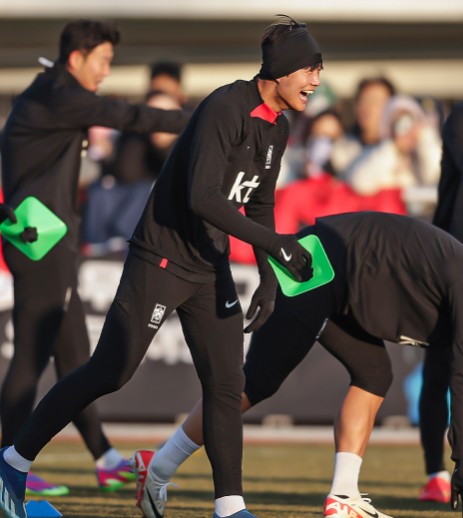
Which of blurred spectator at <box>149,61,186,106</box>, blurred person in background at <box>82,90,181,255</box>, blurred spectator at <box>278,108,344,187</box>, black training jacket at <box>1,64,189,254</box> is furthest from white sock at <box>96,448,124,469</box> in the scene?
blurred spectator at <box>149,61,186,106</box>

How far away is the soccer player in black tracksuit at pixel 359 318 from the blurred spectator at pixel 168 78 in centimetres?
581

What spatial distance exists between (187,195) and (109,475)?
2.49 metres

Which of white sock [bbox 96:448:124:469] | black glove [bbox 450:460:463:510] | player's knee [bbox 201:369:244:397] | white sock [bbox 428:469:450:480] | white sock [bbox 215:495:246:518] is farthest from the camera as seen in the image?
white sock [bbox 96:448:124:469]

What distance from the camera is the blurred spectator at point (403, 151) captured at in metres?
11.8

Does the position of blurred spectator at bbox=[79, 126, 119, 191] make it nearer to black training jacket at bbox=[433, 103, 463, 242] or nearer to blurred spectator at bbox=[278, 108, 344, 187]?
blurred spectator at bbox=[278, 108, 344, 187]

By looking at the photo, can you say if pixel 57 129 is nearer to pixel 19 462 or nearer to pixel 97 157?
pixel 19 462

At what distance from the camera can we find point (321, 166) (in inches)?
470

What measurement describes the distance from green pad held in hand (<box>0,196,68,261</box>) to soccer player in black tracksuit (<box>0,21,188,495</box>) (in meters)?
0.04

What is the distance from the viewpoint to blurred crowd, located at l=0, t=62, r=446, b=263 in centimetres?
1128

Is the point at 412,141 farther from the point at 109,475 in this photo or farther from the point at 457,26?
the point at 109,475

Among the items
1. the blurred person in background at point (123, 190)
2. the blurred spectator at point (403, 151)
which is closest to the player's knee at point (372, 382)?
the blurred person in background at point (123, 190)

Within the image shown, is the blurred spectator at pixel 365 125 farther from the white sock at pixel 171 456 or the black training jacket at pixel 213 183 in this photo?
the black training jacket at pixel 213 183

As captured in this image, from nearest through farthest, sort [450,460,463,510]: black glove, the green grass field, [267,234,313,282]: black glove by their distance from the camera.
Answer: [267,234,313,282]: black glove
[450,460,463,510]: black glove
the green grass field

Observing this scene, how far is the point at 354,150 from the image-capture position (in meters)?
12.0
